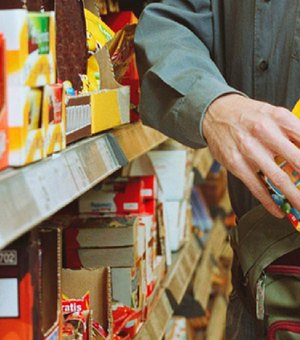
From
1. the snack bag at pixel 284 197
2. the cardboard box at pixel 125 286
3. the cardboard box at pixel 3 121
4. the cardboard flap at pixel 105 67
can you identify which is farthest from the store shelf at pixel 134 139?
the cardboard box at pixel 3 121

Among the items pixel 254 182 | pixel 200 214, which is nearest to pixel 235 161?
pixel 254 182

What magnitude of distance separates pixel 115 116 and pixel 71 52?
176 millimetres

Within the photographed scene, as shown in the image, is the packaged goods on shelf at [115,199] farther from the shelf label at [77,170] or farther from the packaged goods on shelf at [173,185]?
the shelf label at [77,170]

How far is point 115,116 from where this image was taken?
1.51 meters

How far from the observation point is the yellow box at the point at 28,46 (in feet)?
2.85

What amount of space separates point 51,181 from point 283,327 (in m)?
0.54

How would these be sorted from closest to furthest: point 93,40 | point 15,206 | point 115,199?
point 15,206
point 93,40
point 115,199

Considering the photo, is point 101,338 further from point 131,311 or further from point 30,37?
point 30,37

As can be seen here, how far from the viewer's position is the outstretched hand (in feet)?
3.63

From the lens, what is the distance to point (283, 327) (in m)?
1.32

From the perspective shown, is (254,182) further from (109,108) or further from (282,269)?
(109,108)

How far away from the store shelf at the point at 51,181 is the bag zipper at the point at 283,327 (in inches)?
15.0

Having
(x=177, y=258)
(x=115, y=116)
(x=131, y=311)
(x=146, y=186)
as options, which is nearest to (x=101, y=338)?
(x=131, y=311)

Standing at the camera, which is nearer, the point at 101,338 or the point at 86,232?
the point at 101,338
